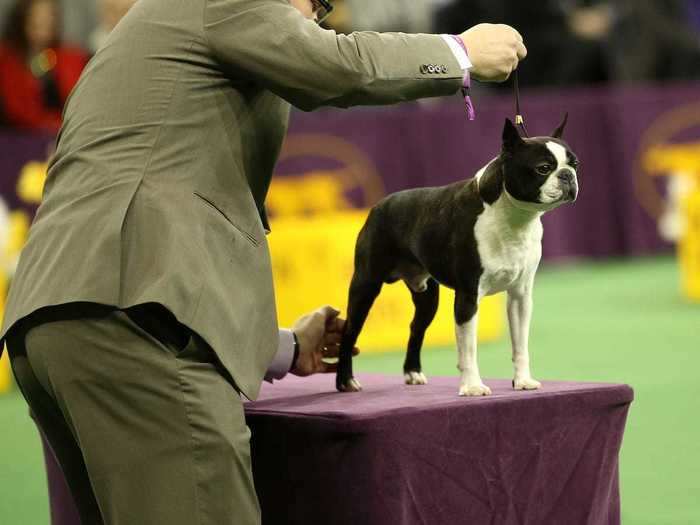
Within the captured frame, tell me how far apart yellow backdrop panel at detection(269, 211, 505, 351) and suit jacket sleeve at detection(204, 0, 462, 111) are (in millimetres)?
4495

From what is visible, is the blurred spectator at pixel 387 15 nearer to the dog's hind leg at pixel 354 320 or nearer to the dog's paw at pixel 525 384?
the dog's hind leg at pixel 354 320

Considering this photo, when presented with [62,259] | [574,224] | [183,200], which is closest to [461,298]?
[183,200]

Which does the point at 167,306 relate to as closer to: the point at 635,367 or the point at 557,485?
the point at 557,485

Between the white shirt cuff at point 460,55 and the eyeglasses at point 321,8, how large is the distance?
281mm

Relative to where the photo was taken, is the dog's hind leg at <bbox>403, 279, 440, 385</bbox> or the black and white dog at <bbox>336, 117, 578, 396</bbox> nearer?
the black and white dog at <bbox>336, 117, 578, 396</bbox>

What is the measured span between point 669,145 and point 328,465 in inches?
338

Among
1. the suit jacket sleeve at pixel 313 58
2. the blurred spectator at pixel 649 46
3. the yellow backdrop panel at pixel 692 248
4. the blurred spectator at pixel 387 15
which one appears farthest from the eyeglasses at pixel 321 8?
the blurred spectator at pixel 649 46

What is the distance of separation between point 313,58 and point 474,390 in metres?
0.80

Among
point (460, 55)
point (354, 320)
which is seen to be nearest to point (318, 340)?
point (354, 320)

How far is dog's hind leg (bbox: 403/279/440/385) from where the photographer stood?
301 cm

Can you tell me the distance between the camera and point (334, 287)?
6.92m

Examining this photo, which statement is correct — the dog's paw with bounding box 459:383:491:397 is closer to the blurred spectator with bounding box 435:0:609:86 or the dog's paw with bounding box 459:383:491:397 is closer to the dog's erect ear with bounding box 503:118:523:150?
the dog's erect ear with bounding box 503:118:523:150

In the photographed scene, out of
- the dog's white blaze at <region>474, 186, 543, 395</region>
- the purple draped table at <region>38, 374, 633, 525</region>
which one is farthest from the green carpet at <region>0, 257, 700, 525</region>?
the dog's white blaze at <region>474, 186, 543, 395</region>

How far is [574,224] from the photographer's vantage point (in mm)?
10539
